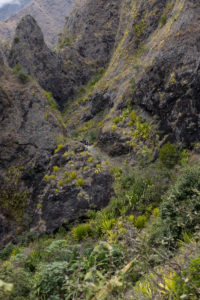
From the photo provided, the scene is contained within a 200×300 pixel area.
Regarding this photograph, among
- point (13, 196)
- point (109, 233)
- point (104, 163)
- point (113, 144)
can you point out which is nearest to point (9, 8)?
point (113, 144)

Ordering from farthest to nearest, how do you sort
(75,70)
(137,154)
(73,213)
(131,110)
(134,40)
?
1. (75,70)
2. (134,40)
3. (131,110)
4. (137,154)
5. (73,213)

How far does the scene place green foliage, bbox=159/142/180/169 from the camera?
12484 millimetres

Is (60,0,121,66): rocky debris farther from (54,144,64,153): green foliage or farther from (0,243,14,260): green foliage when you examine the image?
(0,243,14,260): green foliage

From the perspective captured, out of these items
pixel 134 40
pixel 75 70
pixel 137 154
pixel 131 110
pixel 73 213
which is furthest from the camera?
pixel 75 70

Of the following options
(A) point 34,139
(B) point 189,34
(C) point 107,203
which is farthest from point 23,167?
(B) point 189,34

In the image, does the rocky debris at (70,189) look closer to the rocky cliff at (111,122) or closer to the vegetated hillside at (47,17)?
the rocky cliff at (111,122)

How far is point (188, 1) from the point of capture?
712 inches

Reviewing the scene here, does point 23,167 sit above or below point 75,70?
below

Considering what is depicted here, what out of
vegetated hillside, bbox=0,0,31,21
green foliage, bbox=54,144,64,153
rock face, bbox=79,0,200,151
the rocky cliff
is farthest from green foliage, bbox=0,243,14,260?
vegetated hillside, bbox=0,0,31,21

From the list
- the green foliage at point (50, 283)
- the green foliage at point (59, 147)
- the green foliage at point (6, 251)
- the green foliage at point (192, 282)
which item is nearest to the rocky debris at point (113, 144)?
the green foliage at point (59, 147)

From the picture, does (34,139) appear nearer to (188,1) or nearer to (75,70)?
(188,1)

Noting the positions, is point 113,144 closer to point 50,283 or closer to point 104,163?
point 104,163

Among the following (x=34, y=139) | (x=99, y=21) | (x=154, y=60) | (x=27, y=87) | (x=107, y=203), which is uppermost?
(x=99, y=21)

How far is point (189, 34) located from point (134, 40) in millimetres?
11393
